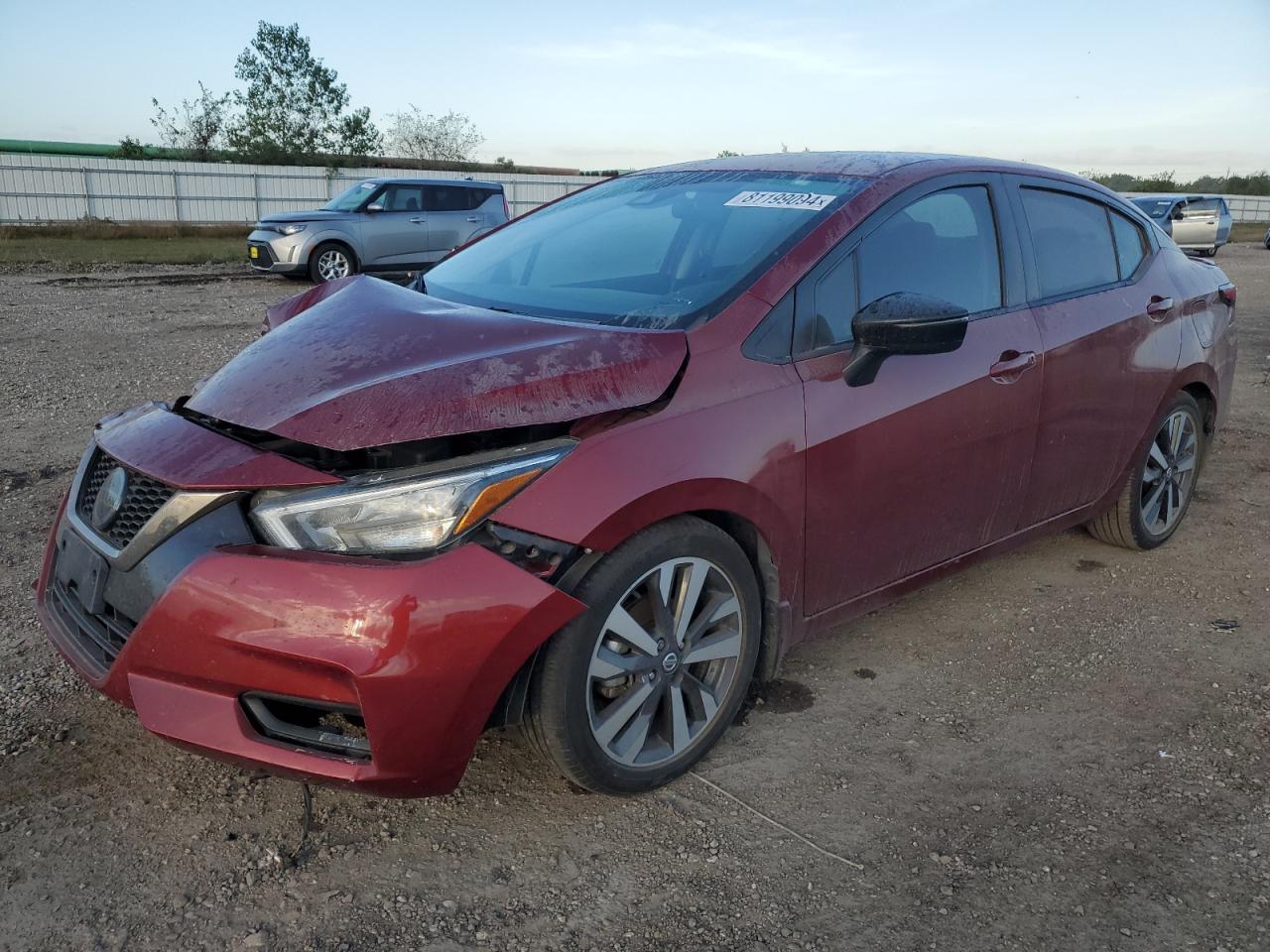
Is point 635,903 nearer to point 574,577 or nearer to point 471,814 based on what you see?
point 471,814

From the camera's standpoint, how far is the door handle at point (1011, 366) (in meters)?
3.26

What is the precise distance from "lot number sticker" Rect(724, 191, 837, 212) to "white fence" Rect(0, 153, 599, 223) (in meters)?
22.8

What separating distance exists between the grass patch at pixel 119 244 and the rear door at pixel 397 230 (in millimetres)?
4290

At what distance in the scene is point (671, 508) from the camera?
244cm

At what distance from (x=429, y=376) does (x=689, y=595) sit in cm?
84

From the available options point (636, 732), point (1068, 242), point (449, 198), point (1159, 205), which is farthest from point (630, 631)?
point (1159, 205)

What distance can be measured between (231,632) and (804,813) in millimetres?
1481

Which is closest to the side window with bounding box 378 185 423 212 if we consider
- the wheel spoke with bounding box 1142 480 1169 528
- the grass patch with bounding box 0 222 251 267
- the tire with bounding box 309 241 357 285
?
the tire with bounding box 309 241 357 285

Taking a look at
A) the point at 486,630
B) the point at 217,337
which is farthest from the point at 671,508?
the point at 217,337

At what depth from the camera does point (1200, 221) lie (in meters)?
24.3

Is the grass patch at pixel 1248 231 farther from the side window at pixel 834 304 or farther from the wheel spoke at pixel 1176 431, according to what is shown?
the side window at pixel 834 304

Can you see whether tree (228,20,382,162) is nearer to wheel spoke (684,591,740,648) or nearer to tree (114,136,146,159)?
tree (114,136,146,159)

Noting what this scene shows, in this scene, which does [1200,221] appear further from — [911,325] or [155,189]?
[155,189]

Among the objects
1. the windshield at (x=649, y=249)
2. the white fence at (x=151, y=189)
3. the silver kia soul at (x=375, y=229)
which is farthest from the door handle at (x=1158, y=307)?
the white fence at (x=151, y=189)
